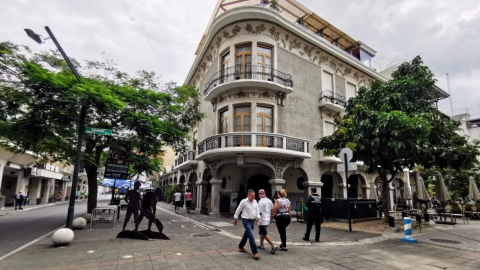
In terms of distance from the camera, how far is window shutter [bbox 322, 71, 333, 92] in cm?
1962

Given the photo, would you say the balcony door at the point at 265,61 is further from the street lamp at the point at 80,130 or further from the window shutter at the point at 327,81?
the street lamp at the point at 80,130

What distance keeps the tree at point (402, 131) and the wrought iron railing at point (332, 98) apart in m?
5.69


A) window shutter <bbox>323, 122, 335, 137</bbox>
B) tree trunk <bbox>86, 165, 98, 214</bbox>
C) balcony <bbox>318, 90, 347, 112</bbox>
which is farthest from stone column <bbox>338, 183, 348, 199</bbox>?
tree trunk <bbox>86, 165, 98, 214</bbox>

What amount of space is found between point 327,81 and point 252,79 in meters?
7.68

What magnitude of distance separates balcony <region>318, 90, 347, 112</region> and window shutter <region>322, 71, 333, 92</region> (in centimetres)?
47

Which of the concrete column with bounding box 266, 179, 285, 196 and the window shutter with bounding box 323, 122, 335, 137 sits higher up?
the window shutter with bounding box 323, 122, 335, 137

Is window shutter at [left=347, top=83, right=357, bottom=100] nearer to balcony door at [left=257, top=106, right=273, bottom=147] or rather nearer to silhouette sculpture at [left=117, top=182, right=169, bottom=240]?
balcony door at [left=257, top=106, right=273, bottom=147]

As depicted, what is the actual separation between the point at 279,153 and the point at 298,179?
5142mm

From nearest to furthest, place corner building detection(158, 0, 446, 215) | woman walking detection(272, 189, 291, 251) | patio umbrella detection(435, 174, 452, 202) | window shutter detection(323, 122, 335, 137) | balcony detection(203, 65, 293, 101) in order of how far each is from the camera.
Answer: woman walking detection(272, 189, 291, 251) < balcony detection(203, 65, 293, 101) < corner building detection(158, 0, 446, 215) < patio umbrella detection(435, 174, 452, 202) < window shutter detection(323, 122, 335, 137)

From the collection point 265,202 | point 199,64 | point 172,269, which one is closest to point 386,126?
point 265,202

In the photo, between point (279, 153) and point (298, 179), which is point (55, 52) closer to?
point (279, 153)

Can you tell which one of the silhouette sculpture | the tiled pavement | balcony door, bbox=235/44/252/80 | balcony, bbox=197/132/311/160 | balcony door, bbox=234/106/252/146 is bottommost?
the tiled pavement

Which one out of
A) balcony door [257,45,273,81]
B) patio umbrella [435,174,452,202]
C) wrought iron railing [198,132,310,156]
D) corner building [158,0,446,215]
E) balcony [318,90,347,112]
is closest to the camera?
wrought iron railing [198,132,310,156]

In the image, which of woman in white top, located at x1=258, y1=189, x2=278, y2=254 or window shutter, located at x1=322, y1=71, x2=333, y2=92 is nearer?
woman in white top, located at x1=258, y1=189, x2=278, y2=254
